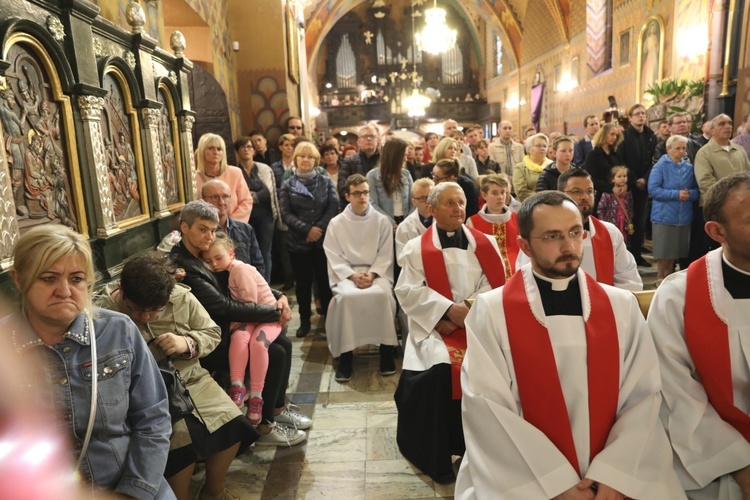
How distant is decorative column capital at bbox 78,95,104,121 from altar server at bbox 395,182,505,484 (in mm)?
1960

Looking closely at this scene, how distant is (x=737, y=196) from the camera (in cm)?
184

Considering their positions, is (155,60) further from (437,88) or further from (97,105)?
(437,88)

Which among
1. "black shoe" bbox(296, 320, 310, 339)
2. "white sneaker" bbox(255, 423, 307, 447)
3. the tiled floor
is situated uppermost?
"black shoe" bbox(296, 320, 310, 339)

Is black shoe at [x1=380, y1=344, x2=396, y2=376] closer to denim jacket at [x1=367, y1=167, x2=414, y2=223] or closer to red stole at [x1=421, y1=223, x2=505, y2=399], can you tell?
red stole at [x1=421, y1=223, x2=505, y2=399]

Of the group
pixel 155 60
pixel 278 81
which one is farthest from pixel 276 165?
pixel 278 81

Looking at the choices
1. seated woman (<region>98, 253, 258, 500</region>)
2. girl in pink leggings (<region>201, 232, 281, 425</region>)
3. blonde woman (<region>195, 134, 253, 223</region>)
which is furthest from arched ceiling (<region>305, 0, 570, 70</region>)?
seated woman (<region>98, 253, 258, 500</region>)

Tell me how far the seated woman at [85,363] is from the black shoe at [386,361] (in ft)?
7.55

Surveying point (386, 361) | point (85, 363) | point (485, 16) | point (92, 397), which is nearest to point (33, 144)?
point (85, 363)

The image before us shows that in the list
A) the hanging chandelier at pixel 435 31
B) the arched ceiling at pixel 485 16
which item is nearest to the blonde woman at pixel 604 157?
the hanging chandelier at pixel 435 31

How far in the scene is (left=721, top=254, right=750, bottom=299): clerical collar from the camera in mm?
1877

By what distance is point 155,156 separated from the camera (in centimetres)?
388

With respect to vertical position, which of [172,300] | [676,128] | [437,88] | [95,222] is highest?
[437,88]

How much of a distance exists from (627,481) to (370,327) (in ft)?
8.21

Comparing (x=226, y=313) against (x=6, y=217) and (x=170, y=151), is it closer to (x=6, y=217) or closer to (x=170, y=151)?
(x=6, y=217)
